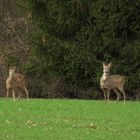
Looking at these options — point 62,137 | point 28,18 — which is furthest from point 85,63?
point 62,137

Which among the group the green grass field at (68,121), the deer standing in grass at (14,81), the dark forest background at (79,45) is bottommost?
the green grass field at (68,121)

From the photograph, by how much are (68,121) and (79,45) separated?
1516 centimetres

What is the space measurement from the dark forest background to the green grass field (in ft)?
27.2

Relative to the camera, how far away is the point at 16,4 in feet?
131

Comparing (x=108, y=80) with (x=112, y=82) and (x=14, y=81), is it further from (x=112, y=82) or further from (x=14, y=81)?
(x=14, y=81)

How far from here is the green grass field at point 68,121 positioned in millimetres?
17047

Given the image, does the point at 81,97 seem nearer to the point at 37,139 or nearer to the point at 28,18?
the point at 28,18

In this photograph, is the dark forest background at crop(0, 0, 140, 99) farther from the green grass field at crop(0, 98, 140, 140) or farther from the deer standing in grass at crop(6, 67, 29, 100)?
the green grass field at crop(0, 98, 140, 140)

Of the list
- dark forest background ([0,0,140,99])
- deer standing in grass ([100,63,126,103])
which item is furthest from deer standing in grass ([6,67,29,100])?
dark forest background ([0,0,140,99])

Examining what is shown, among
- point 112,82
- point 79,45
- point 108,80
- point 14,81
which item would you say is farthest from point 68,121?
point 79,45

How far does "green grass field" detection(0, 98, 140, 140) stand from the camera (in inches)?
671

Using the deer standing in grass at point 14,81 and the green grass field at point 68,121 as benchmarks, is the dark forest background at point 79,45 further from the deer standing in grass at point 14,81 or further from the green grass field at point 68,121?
the green grass field at point 68,121

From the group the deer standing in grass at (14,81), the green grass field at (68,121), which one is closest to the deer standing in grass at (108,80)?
the green grass field at (68,121)

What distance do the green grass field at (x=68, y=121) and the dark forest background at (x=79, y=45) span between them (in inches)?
327
